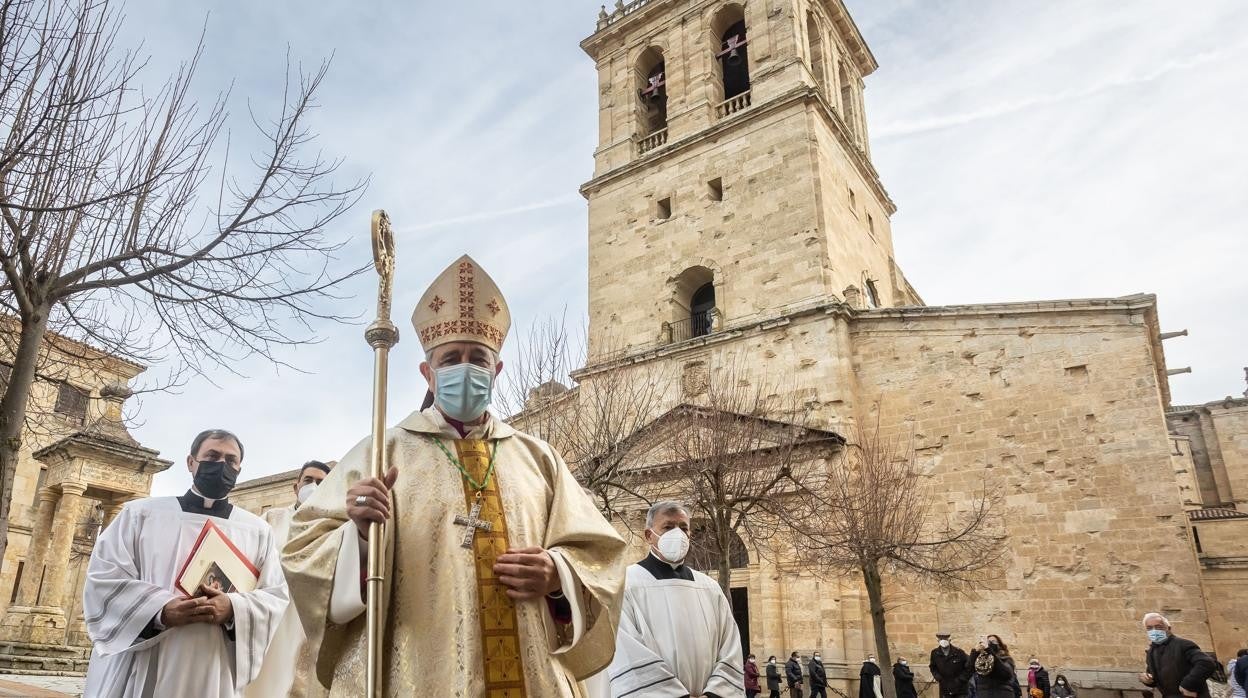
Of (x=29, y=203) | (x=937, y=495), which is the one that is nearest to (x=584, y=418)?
(x=937, y=495)

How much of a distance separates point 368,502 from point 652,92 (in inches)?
927

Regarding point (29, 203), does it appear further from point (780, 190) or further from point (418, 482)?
point (780, 190)

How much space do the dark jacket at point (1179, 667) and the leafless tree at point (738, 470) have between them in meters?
5.49

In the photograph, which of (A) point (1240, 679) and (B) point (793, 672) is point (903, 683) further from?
(A) point (1240, 679)

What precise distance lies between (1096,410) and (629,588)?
13120mm

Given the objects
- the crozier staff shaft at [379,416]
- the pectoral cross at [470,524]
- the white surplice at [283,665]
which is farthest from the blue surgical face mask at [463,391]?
the white surplice at [283,665]

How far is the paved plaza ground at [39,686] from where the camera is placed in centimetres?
687

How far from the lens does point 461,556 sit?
7.82ft

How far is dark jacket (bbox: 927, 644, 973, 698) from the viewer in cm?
1048

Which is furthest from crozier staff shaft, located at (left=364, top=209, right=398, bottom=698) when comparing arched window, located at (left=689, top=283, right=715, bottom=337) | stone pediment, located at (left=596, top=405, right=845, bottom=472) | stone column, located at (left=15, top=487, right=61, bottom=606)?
arched window, located at (left=689, top=283, right=715, bottom=337)

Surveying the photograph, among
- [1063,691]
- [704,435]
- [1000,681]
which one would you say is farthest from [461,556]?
[1063,691]

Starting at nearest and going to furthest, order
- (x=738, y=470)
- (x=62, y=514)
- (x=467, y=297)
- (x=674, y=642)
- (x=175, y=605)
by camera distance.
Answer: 1. (x=467, y=297)
2. (x=175, y=605)
3. (x=674, y=642)
4. (x=62, y=514)
5. (x=738, y=470)

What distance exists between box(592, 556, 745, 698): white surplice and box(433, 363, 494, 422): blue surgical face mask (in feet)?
8.05

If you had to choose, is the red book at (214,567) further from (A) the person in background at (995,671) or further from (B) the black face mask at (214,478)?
(A) the person in background at (995,671)
